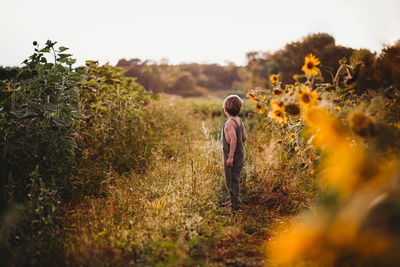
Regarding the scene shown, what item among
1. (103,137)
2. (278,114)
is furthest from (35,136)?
(278,114)

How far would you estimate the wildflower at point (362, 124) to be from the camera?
1.56 meters

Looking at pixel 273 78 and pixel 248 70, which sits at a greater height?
pixel 248 70

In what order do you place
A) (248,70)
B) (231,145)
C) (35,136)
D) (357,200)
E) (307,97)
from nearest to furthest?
(357,200), (307,97), (35,136), (231,145), (248,70)

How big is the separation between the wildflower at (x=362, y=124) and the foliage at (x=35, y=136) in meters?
2.31

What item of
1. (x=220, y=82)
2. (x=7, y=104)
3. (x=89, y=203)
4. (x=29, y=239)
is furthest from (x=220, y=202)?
(x=220, y=82)

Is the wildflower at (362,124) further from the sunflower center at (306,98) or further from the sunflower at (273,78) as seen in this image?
the sunflower at (273,78)

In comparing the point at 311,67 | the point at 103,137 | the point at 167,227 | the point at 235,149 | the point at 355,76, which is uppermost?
the point at 311,67

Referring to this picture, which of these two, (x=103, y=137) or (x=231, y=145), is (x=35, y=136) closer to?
(x=103, y=137)

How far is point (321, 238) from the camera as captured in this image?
4.21 ft

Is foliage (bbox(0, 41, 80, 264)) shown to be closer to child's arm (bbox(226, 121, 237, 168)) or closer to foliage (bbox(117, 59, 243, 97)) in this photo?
child's arm (bbox(226, 121, 237, 168))

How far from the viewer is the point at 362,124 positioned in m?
1.58

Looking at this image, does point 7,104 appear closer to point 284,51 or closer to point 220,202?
point 220,202

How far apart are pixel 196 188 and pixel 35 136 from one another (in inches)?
69.1

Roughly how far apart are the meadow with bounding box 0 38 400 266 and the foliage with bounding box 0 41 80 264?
0.01 m
